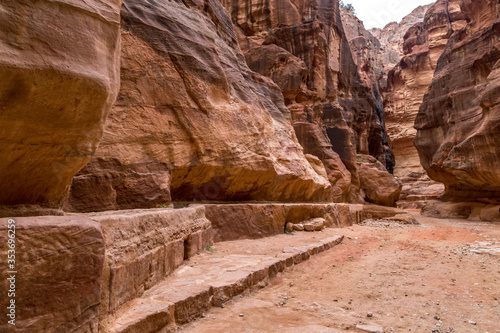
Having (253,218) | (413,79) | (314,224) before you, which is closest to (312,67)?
(314,224)

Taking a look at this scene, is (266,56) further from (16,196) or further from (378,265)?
(16,196)

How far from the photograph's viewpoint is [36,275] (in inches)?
70.0

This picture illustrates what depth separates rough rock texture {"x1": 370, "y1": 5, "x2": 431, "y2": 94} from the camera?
4762 cm

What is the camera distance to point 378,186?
18.7 m

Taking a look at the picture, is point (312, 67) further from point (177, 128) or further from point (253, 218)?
point (177, 128)

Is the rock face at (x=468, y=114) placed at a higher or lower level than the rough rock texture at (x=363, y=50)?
lower

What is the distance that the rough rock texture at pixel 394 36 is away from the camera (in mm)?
47625

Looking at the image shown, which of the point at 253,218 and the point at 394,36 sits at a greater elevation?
the point at 394,36

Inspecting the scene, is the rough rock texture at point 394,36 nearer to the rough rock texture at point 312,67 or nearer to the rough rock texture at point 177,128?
the rough rock texture at point 312,67

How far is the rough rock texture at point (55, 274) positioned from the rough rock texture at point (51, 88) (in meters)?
0.63

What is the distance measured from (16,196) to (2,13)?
4.19 feet

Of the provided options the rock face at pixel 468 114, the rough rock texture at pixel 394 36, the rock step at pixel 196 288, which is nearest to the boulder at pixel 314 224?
the rock step at pixel 196 288

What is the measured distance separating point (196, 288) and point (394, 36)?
6090 centimetres

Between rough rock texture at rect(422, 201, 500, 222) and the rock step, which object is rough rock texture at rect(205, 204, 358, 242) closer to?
the rock step
